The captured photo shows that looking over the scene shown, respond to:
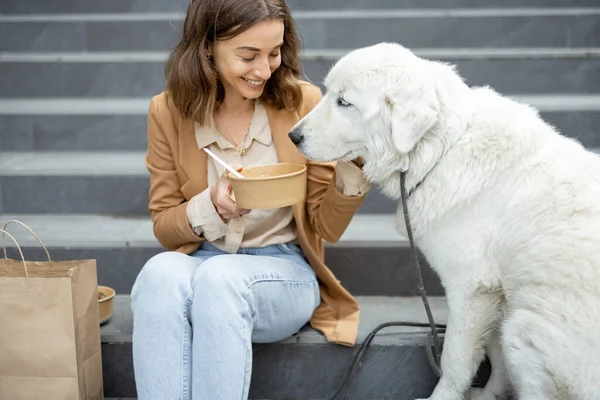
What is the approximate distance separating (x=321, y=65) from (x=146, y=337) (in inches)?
90.1

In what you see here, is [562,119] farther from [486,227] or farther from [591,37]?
[486,227]

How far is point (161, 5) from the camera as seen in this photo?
491 cm

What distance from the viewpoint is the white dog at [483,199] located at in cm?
200

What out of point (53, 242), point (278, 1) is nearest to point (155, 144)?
point (278, 1)

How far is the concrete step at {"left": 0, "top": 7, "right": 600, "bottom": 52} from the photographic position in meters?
4.36

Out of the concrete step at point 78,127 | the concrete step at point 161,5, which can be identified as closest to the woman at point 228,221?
the concrete step at point 78,127

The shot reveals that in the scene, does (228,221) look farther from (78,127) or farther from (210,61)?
(78,127)

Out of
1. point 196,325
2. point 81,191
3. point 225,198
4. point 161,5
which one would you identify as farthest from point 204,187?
point 161,5

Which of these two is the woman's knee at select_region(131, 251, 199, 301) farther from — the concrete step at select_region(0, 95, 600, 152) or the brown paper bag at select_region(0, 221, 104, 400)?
the concrete step at select_region(0, 95, 600, 152)

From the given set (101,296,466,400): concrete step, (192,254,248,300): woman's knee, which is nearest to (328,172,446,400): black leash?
(101,296,466,400): concrete step

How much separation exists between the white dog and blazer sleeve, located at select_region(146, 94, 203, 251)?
608 mm

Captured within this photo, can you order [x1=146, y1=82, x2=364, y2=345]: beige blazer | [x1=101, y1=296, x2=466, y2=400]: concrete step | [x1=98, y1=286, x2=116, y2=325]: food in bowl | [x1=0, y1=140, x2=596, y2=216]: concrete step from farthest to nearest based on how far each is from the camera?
[x1=0, y1=140, x2=596, y2=216]: concrete step → [x1=98, y1=286, x2=116, y2=325]: food in bowl → [x1=101, y1=296, x2=466, y2=400]: concrete step → [x1=146, y1=82, x2=364, y2=345]: beige blazer

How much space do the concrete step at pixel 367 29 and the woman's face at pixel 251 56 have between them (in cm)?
186

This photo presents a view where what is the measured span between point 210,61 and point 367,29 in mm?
2131
